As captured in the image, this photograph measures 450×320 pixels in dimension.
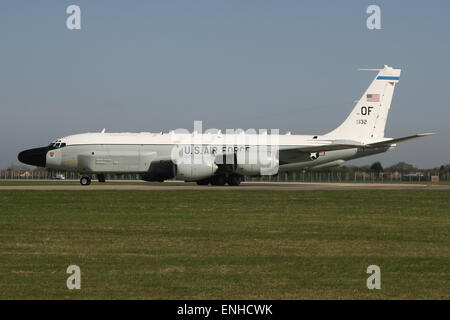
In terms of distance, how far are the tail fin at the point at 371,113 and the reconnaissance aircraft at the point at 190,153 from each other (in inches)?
56.6

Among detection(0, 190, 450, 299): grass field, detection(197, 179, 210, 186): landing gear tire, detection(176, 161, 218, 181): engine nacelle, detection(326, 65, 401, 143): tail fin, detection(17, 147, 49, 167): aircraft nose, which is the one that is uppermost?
detection(326, 65, 401, 143): tail fin

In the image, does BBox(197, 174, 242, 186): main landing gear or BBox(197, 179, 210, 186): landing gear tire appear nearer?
BBox(197, 174, 242, 186): main landing gear

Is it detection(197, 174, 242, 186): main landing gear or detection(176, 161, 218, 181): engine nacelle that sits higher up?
detection(176, 161, 218, 181): engine nacelle

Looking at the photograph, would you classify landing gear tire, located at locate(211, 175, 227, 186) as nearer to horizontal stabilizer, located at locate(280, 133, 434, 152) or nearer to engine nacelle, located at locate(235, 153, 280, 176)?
engine nacelle, located at locate(235, 153, 280, 176)

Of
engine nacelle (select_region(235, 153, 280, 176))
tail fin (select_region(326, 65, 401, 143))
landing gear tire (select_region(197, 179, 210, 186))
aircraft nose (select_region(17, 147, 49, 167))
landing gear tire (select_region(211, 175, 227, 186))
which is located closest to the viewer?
aircraft nose (select_region(17, 147, 49, 167))

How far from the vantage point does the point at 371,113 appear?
55625 mm

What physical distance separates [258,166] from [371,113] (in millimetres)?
12179

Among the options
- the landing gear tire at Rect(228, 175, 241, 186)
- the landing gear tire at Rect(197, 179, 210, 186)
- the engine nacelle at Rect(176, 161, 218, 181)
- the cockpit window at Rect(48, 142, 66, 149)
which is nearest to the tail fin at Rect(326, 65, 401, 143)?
the landing gear tire at Rect(228, 175, 241, 186)

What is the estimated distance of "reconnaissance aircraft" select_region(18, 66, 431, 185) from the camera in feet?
159

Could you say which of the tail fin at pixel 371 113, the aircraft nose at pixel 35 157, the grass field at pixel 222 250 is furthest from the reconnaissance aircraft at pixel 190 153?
the grass field at pixel 222 250

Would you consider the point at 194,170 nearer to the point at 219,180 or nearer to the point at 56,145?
the point at 219,180

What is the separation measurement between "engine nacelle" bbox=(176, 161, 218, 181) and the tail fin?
44.5 feet

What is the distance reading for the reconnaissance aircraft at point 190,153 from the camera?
48531 millimetres

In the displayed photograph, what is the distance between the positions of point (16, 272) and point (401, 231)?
11687mm
